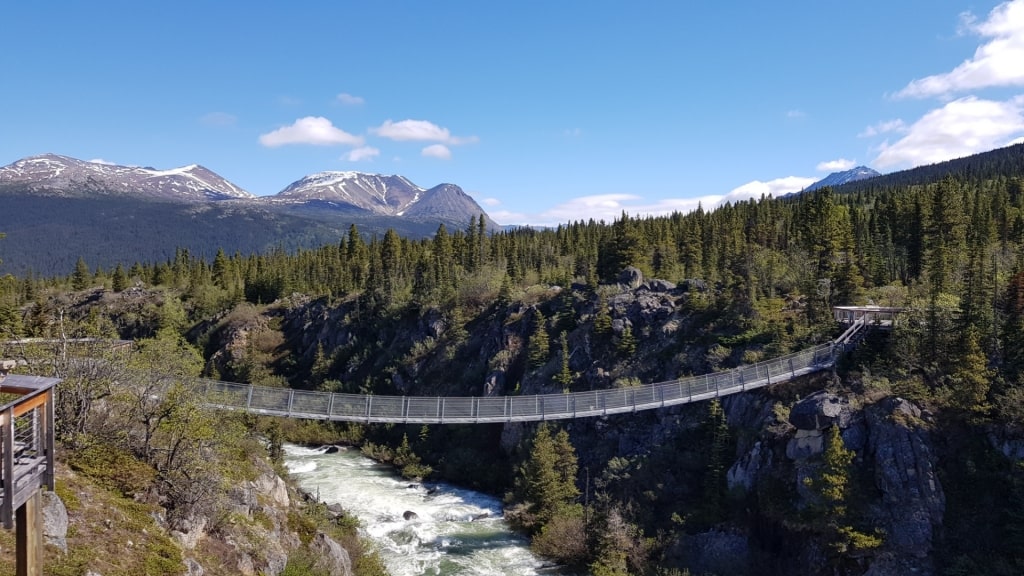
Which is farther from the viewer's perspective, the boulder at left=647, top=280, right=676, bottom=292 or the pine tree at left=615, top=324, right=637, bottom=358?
the boulder at left=647, top=280, right=676, bottom=292

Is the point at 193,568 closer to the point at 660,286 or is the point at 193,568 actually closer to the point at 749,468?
the point at 749,468

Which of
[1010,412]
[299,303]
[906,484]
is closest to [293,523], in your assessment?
[906,484]

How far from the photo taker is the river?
24812 mm

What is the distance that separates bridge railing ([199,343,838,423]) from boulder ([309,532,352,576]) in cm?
507

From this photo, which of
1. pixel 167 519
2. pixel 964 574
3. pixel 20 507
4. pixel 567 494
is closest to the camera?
pixel 20 507

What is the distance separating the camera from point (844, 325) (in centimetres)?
3125

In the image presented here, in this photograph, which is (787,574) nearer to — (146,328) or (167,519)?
(167,519)

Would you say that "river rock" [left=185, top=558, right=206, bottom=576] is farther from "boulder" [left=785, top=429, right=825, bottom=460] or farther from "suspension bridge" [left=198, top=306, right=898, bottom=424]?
"boulder" [left=785, top=429, right=825, bottom=460]

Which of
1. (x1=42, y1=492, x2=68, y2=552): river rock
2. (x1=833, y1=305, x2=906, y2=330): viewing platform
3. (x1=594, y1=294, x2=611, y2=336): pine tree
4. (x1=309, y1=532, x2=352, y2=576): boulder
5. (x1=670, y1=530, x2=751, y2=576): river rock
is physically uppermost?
(x1=833, y1=305, x2=906, y2=330): viewing platform

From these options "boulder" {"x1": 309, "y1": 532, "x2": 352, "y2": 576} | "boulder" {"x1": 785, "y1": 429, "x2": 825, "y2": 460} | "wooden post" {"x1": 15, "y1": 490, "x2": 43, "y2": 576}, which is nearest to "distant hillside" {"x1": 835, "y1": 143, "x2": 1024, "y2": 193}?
"boulder" {"x1": 785, "y1": 429, "x2": 825, "y2": 460}

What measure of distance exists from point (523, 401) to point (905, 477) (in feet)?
48.9

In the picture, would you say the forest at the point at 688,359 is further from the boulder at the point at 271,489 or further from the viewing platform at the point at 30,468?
the viewing platform at the point at 30,468

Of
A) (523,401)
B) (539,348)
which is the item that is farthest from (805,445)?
(539,348)

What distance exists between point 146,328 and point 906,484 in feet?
255
